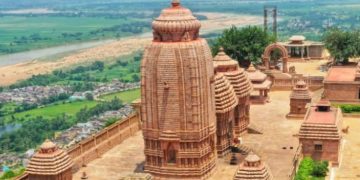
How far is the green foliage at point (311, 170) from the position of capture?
28312 millimetres

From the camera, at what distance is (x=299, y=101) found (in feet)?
131

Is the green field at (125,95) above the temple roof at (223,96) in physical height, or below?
below

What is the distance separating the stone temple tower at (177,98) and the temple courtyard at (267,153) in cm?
168

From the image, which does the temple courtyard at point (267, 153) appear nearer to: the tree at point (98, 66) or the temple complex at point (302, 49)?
the temple complex at point (302, 49)

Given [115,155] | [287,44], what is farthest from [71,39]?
[115,155]

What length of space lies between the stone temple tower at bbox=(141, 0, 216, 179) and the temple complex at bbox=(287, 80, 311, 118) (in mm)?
12831

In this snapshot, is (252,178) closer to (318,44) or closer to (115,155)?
(115,155)

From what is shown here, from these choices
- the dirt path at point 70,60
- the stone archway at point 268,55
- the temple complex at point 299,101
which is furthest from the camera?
the dirt path at point 70,60

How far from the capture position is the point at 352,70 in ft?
154

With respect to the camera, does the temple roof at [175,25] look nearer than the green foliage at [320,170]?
Yes

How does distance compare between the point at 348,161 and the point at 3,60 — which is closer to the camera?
the point at 348,161

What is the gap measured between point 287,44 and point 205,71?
36.9 meters

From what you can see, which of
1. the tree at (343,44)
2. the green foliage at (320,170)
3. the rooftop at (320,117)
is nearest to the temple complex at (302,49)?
the tree at (343,44)

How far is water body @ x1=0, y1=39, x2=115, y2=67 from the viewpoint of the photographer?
14377 centimetres
